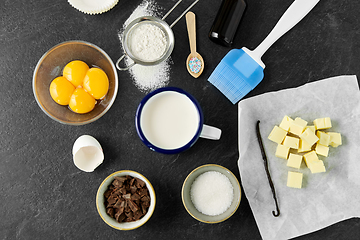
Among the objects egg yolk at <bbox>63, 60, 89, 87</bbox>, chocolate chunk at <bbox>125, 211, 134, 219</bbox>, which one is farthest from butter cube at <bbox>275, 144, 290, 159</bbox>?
egg yolk at <bbox>63, 60, 89, 87</bbox>

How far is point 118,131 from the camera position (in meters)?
1.30

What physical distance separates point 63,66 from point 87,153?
0.42 metres

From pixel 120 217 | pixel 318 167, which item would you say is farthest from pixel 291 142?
pixel 120 217

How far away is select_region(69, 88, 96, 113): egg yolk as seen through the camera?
1.19 meters

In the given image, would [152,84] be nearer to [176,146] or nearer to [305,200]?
[176,146]

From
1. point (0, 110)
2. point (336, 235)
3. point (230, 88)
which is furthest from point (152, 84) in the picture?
point (336, 235)

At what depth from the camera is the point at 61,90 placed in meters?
1.19

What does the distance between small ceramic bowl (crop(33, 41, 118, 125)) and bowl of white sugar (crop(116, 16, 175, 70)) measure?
101mm

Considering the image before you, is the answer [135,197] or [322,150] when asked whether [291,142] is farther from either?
[135,197]

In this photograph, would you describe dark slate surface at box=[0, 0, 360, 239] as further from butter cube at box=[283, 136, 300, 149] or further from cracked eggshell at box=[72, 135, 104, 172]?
butter cube at box=[283, 136, 300, 149]

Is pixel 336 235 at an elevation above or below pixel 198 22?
below

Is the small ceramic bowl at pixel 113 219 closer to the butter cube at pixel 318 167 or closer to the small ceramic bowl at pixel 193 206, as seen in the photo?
the small ceramic bowl at pixel 193 206

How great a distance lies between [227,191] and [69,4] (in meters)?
1.17

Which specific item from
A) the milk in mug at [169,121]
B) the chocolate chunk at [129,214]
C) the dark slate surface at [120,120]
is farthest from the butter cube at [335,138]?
the chocolate chunk at [129,214]
